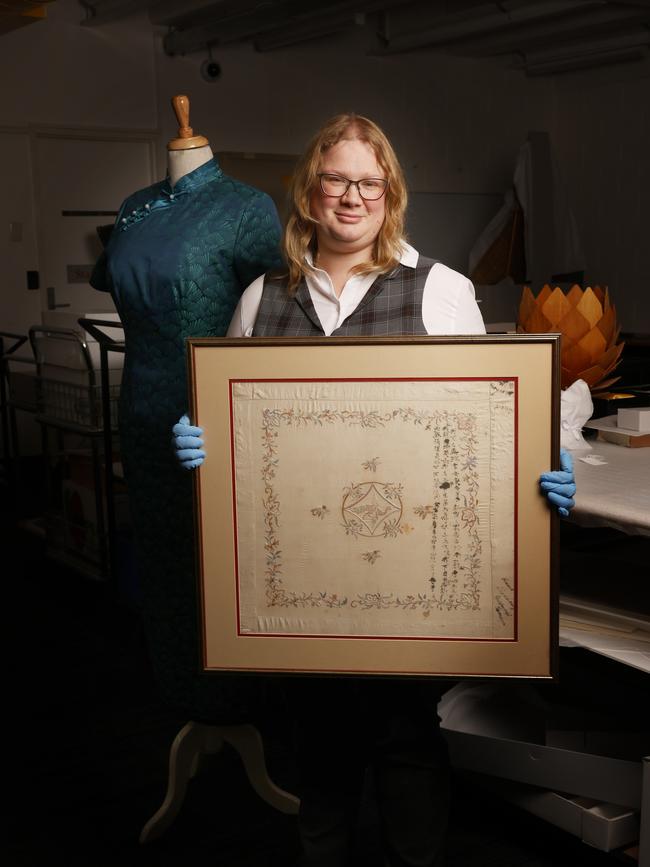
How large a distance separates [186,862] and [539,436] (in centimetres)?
126

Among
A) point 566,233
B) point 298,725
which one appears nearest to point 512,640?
point 298,725

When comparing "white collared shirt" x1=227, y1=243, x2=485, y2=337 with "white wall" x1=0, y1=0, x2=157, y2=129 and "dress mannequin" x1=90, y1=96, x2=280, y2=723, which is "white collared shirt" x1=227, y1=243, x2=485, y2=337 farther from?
"white wall" x1=0, y1=0, x2=157, y2=129

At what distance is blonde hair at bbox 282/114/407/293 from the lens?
4.86 feet

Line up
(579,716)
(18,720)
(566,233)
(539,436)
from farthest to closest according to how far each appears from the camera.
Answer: (566,233)
(18,720)
(579,716)
(539,436)

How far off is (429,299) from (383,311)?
2.9 inches

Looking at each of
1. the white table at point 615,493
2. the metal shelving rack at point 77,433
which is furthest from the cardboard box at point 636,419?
the metal shelving rack at point 77,433

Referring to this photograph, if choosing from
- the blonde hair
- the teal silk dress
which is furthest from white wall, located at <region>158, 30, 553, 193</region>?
the blonde hair

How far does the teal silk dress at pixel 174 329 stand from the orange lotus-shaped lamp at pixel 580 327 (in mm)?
592

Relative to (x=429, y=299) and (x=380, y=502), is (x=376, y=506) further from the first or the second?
(x=429, y=299)

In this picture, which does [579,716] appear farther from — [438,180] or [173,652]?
[438,180]

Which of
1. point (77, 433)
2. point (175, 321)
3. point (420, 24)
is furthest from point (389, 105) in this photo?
point (175, 321)

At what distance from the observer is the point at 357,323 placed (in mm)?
1489

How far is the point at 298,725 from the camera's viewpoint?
5.36 ft

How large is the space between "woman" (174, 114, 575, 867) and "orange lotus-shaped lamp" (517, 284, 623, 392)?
0.53m
